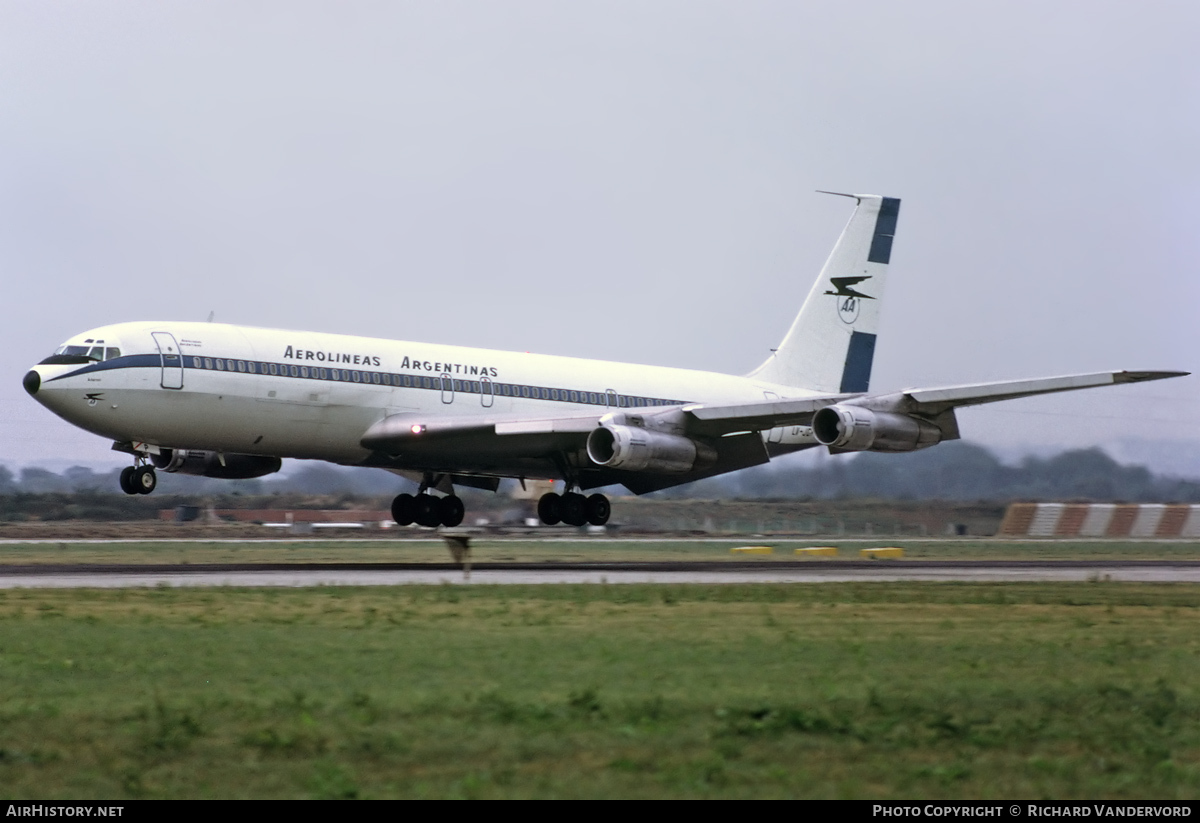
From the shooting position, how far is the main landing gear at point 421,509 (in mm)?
42062

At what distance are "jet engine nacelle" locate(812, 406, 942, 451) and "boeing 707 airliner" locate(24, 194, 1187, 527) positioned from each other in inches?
1.7

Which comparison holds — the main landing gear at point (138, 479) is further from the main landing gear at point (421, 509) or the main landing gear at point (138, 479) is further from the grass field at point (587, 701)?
the grass field at point (587, 701)

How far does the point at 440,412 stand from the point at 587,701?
2596 cm

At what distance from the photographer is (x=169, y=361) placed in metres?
33.6

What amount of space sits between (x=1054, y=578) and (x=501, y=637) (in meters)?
16.9

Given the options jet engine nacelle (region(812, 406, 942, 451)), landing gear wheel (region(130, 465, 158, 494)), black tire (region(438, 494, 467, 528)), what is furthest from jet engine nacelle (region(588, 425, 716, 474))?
landing gear wheel (region(130, 465, 158, 494))

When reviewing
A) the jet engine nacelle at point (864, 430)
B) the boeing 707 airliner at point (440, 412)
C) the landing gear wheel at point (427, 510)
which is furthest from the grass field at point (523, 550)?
the jet engine nacelle at point (864, 430)

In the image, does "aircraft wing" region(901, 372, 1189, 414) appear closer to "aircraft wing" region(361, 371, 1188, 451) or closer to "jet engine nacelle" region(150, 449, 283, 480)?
"aircraft wing" region(361, 371, 1188, 451)

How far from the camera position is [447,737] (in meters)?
11.1

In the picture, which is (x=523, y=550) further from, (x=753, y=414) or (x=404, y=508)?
(x=753, y=414)

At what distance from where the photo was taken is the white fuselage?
109ft

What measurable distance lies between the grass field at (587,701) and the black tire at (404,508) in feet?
65.2

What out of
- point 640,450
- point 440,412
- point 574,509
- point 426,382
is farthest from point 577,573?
point 574,509
